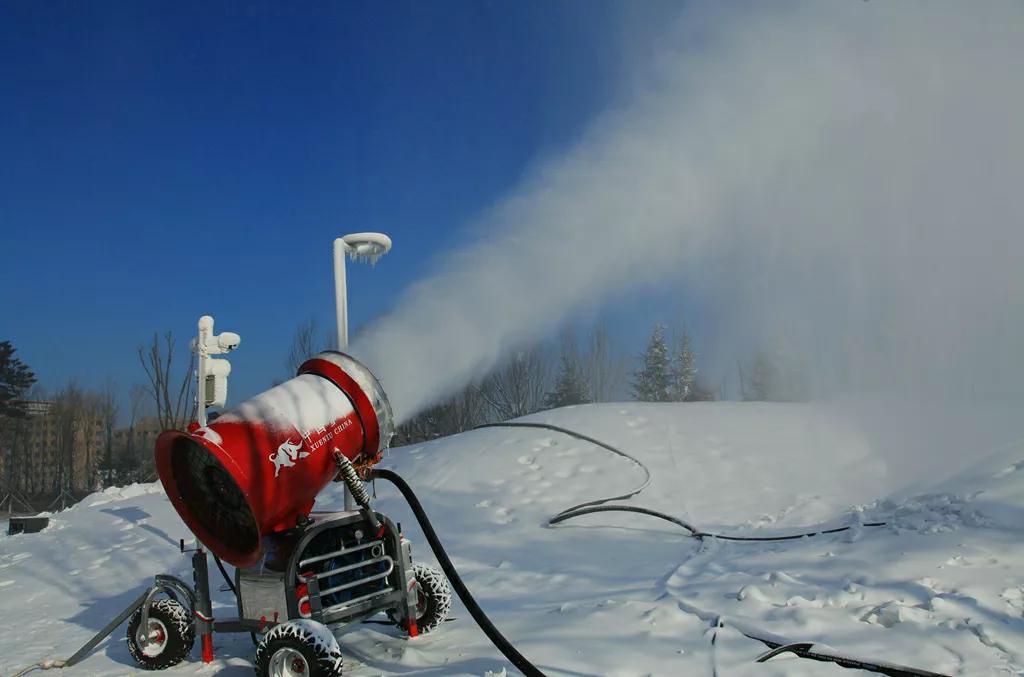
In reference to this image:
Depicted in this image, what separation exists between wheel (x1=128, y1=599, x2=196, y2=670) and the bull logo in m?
1.72

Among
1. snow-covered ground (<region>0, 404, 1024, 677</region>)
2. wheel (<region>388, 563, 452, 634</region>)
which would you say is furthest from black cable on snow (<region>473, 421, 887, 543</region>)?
wheel (<region>388, 563, 452, 634</region>)

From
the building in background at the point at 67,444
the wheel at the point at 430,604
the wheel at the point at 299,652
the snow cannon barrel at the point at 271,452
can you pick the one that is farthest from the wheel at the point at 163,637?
the building in background at the point at 67,444

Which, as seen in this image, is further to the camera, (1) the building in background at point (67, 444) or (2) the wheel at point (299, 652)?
(1) the building in background at point (67, 444)

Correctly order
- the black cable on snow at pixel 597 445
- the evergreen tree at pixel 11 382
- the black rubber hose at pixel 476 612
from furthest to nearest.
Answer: the evergreen tree at pixel 11 382 < the black cable on snow at pixel 597 445 < the black rubber hose at pixel 476 612

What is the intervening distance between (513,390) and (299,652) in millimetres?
47638

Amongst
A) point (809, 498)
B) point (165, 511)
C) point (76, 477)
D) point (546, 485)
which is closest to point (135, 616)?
point (546, 485)

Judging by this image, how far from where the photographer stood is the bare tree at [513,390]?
5131cm

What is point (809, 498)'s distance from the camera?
9.55 metres

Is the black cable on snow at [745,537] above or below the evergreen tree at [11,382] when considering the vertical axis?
below

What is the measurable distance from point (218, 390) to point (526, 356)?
153 feet

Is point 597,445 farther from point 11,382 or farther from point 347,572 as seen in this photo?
point 11,382

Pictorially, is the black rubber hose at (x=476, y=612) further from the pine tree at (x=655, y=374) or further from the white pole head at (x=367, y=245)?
the pine tree at (x=655, y=374)

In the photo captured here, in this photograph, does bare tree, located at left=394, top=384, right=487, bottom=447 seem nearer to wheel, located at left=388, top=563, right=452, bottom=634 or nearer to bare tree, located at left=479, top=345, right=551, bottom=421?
bare tree, located at left=479, top=345, right=551, bottom=421

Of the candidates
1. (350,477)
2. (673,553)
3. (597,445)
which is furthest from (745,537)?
(350,477)
